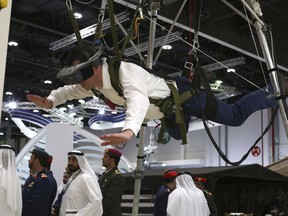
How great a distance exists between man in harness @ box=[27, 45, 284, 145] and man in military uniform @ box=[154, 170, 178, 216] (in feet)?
10.3

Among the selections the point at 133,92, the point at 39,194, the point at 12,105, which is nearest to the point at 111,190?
the point at 39,194

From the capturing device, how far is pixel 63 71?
211 cm

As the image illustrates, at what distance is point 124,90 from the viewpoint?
2.04 meters

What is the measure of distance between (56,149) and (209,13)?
2.94 metres

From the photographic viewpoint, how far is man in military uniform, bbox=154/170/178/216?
5.67 m

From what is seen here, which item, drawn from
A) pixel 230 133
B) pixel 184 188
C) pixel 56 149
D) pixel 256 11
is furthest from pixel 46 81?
pixel 256 11

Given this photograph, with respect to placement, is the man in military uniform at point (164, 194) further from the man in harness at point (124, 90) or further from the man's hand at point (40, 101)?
the man's hand at point (40, 101)

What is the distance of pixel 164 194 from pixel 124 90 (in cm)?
389

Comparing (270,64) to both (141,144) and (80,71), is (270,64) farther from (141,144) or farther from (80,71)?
(80,71)

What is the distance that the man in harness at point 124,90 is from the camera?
1.85 meters

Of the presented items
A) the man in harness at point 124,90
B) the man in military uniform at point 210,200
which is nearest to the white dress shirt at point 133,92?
the man in harness at point 124,90

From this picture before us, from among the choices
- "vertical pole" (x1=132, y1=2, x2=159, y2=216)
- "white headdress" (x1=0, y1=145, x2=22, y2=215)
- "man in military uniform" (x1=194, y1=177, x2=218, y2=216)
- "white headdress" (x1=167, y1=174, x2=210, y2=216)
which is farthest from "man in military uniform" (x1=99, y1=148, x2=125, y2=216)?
"man in military uniform" (x1=194, y1=177, x2=218, y2=216)

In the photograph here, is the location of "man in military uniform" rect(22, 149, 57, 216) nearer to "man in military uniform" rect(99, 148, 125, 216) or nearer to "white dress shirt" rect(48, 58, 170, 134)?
"man in military uniform" rect(99, 148, 125, 216)

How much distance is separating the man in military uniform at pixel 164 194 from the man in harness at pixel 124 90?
3127 millimetres
